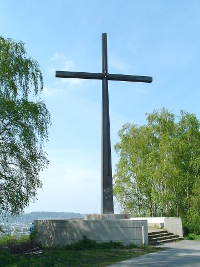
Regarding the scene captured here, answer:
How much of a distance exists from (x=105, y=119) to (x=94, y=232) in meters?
5.77

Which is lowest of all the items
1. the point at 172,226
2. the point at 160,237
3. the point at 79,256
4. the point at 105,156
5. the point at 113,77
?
the point at 160,237

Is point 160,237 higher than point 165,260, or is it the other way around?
point 165,260

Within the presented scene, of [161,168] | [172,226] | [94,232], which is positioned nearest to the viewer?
[94,232]

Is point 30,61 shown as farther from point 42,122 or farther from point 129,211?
point 129,211

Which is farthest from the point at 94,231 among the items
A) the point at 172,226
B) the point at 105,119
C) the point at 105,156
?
the point at 172,226

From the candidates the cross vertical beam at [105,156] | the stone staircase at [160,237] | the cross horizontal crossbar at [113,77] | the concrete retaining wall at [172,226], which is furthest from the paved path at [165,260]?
the cross horizontal crossbar at [113,77]

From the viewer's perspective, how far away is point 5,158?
41.5 feet

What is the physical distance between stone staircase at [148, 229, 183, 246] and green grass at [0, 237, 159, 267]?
82.9 inches

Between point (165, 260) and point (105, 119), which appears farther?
point (105, 119)

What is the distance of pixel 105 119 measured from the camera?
17.1 metres

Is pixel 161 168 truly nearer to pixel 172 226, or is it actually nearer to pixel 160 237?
pixel 172 226

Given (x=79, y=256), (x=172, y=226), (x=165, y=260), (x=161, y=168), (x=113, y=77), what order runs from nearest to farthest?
(x=165, y=260)
(x=79, y=256)
(x=113, y=77)
(x=172, y=226)
(x=161, y=168)

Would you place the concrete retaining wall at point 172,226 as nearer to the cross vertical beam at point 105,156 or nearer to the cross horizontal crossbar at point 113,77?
the cross vertical beam at point 105,156

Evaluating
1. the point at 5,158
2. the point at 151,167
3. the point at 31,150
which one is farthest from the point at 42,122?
the point at 151,167
